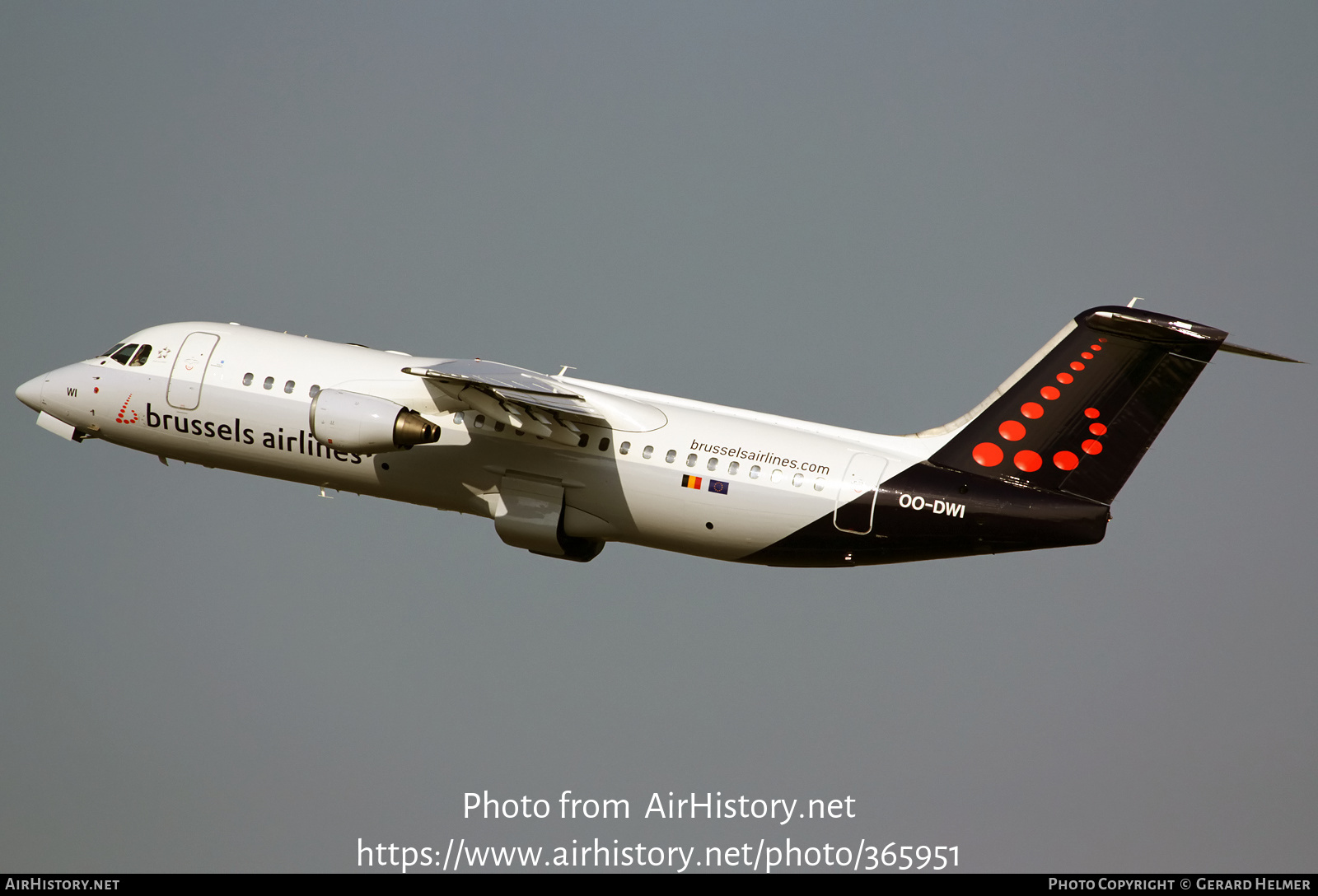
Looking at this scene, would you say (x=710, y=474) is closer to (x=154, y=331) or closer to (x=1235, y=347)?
(x=1235, y=347)

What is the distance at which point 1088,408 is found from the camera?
2741 centimetres

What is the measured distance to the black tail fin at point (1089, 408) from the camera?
2700cm

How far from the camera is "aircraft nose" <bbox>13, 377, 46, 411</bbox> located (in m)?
31.3

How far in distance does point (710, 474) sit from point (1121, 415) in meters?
6.23

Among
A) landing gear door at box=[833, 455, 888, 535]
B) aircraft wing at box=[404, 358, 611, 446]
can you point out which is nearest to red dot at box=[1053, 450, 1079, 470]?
landing gear door at box=[833, 455, 888, 535]

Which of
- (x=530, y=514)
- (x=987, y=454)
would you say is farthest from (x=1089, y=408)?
Answer: (x=530, y=514)

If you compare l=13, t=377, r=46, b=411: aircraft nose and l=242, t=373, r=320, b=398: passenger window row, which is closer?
l=242, t=373, r=320, b=398: passenger window row

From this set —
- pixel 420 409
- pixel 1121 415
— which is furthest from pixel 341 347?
pixel 1121 415

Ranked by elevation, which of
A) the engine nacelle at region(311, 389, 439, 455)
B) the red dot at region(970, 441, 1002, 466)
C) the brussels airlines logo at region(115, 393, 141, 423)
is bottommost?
the red dot at region(970, 441, 1002, 466)

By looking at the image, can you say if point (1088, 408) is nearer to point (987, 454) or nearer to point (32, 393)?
point (987, 454)

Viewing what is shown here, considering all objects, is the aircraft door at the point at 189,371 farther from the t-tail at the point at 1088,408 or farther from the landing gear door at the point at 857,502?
the t-tail at the point at 1088,408

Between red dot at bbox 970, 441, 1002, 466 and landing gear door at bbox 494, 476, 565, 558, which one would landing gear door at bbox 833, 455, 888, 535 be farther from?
landing gear door at bbox 494, 476, 565, 558

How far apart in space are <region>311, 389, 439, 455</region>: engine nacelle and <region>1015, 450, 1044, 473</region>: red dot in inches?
350

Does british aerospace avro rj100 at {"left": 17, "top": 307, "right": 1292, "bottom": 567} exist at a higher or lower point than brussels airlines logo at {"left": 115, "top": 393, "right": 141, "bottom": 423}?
lower
